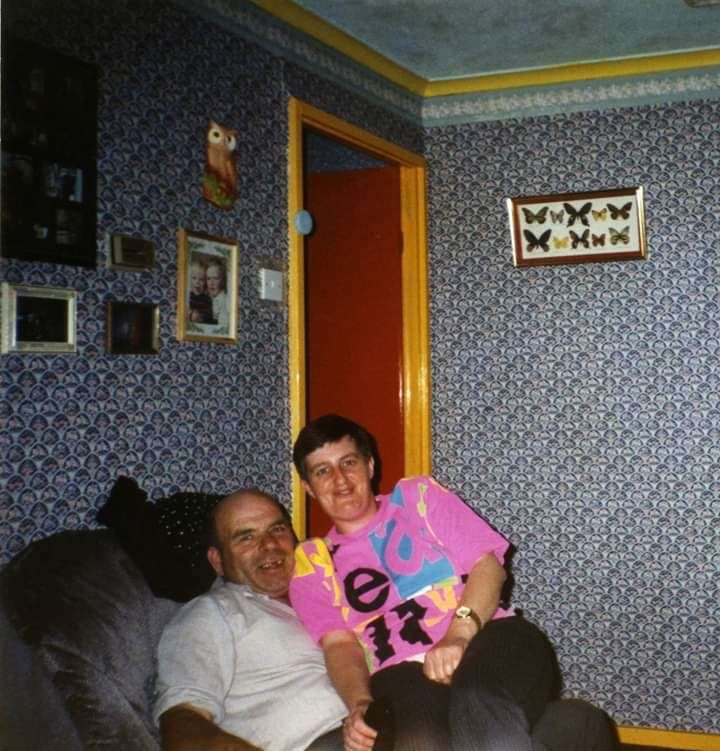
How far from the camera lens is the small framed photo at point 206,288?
239 cm

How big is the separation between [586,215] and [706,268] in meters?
0.51

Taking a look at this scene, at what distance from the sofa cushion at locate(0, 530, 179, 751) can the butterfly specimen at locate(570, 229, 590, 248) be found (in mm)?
2337

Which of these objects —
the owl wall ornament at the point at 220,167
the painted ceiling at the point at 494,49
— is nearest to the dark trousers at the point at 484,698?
the owl wall ornament at the point at 220,167

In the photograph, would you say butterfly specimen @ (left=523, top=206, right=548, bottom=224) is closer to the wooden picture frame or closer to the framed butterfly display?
the framed butterfly display

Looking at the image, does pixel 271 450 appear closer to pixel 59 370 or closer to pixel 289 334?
pixel 289 334

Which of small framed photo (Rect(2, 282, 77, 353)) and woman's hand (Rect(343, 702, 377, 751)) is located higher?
small framed photo (Rect(2, 282, 77, 353))

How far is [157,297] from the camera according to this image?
2.30m

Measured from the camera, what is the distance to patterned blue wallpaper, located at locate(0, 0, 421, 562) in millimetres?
1920

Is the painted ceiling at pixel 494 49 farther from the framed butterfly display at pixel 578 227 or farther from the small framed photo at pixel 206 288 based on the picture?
the small framed photo at pixel 206 288

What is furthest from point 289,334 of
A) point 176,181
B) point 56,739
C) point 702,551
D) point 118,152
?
point 702,551

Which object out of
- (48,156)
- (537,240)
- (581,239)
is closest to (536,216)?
(537,240)

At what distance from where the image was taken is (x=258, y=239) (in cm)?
276

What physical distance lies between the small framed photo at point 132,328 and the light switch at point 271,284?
1.75 feet

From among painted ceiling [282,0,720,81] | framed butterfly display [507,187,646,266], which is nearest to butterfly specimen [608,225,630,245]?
framed butterfly display [507,187,646,266]
